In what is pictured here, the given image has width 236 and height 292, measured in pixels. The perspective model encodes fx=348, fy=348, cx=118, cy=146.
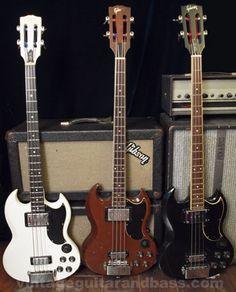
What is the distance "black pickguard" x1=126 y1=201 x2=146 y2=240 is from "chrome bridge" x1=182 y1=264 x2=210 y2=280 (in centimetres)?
26

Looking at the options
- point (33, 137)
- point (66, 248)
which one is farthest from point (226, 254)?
point (33, 137)

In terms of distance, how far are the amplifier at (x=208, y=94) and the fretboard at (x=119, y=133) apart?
0.67 feet

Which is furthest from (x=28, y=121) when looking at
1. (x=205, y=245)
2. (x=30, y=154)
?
(x=205, y=245)

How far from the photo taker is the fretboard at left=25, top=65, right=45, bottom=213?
1.45 metres

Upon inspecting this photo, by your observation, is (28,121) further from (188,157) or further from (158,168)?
(188,157)

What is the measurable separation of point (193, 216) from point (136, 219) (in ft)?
0.81

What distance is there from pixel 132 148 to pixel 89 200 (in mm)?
292

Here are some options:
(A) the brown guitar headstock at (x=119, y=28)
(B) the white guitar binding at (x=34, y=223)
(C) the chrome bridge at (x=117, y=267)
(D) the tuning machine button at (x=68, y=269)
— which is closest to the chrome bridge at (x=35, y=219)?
(B) the white guitar binding at (x=34, y=223)

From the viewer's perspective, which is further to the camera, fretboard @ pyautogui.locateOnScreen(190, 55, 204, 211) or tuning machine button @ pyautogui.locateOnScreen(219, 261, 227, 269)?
tuning machine button @ pyautogui.locateOnScreen(219, 261, 227, 269)

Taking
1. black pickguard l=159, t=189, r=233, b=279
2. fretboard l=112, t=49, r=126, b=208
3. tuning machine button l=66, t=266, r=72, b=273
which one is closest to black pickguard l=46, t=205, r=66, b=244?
tuning machine button l=66, t=266, r=72, b=273

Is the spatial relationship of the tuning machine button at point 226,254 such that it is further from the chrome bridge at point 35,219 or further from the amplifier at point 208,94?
the chrome bridge at point 35,219

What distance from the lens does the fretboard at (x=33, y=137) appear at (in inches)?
57.2

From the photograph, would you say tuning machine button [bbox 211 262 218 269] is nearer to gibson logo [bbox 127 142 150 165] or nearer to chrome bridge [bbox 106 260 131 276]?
chrome bridge [bbox 106 260 131 276]

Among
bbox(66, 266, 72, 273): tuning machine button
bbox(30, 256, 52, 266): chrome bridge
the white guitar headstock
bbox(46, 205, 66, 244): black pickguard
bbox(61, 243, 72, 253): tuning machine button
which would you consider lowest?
bbox(66, 266, 72, 273): tuning machine button
